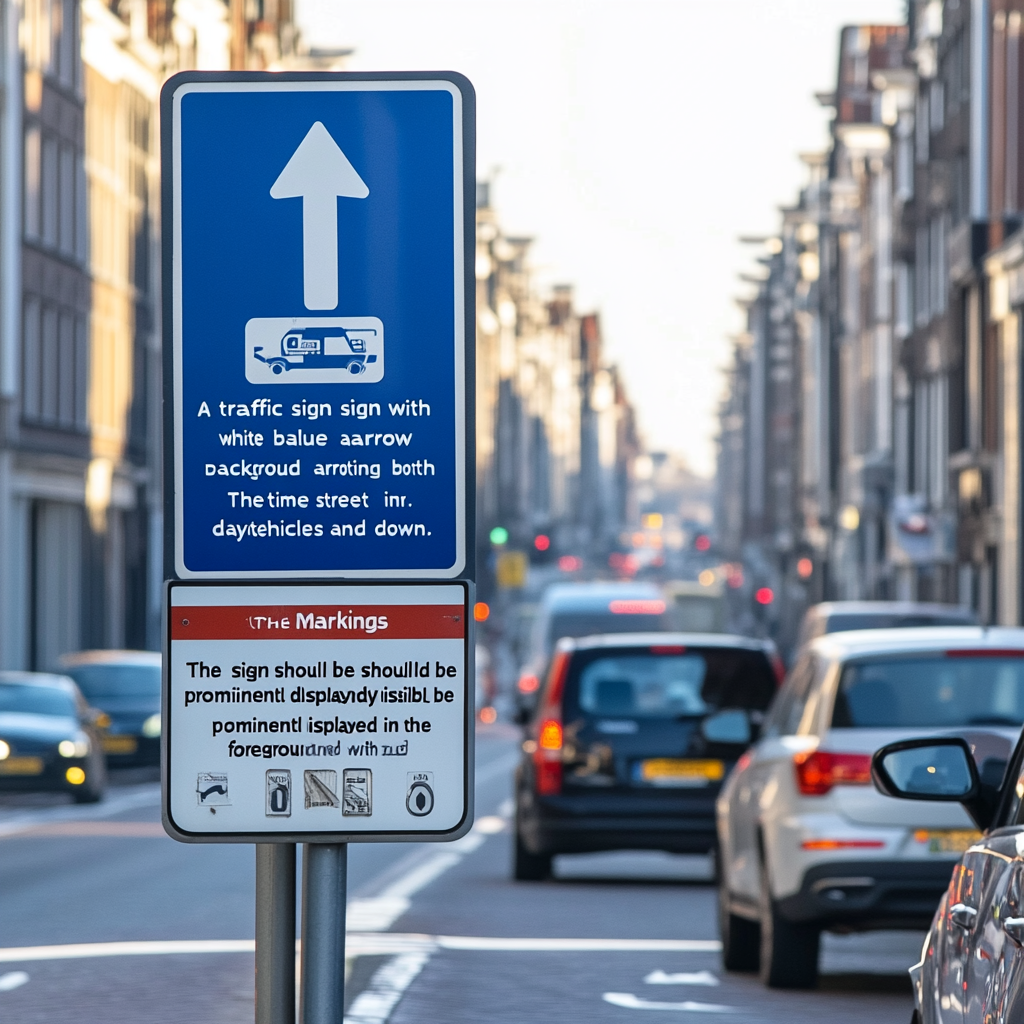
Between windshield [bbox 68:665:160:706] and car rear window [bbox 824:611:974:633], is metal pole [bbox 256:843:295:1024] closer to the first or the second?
car rear window [bbox 824:611:974:633]

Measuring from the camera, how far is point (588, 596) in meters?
41.4

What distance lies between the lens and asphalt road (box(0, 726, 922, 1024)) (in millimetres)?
10492

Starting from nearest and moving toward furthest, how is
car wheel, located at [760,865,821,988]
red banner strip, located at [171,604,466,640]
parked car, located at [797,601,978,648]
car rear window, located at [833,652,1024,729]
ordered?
red banner strip, located at [171,604,466,640] < car rear window, located at [833,652,1024,729] < car wheel, located at [760,865,821,988] < parked car, located at [797,601,978,648]

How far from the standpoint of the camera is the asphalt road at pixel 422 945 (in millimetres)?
10492

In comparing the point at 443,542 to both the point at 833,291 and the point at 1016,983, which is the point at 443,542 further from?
the point at 833,291

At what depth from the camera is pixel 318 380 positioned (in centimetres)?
477

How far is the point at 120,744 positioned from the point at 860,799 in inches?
927

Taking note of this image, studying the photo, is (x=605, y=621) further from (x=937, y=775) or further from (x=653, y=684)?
(x=937, y=775)

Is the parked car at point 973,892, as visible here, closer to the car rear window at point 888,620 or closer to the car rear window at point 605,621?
the car rear window at point 888,620

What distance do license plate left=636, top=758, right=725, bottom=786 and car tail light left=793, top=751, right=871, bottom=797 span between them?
7.25 meters

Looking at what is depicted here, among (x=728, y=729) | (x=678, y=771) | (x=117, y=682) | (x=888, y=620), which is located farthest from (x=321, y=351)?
(x=117, y=682)

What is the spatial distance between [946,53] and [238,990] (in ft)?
147

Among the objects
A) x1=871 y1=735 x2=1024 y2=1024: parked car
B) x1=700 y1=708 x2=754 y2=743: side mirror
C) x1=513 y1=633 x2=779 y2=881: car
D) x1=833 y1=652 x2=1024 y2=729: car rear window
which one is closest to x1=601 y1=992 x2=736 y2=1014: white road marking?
x1=833 y1=652 x2=1024 y2=729: car rear window

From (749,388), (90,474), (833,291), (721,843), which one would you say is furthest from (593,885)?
(749,388)
